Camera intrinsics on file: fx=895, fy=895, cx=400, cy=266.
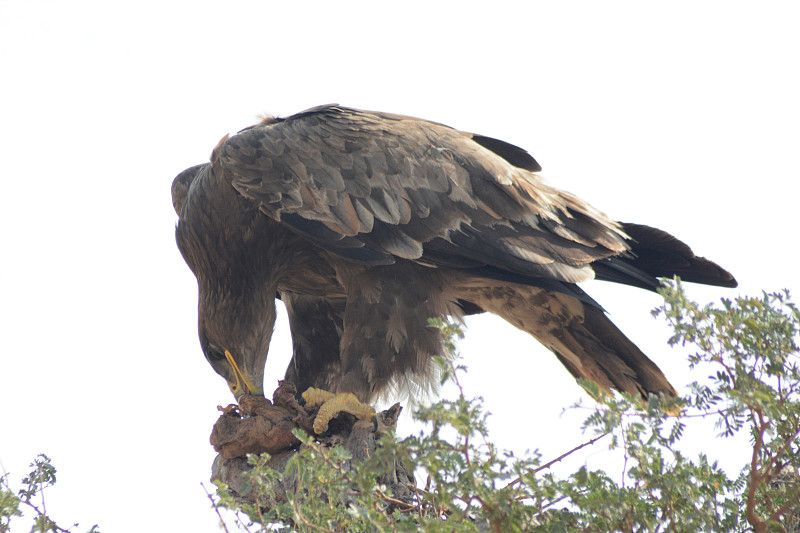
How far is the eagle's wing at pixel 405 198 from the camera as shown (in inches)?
183

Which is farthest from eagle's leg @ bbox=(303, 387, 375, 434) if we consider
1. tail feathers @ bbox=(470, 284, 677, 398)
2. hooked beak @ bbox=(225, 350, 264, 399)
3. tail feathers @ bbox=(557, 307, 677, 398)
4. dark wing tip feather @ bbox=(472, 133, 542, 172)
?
dark wing tip feather @ bbox=(472, 133, 542, 172)

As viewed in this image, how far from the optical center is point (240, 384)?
493 centimetres

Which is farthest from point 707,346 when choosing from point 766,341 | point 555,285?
point 555,285

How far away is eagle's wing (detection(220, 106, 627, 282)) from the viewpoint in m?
4.66

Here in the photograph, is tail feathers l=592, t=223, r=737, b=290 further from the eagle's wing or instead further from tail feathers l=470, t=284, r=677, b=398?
tail feathers l=470, t=284, r=677, b=398

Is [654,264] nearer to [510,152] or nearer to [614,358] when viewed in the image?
[614,358]

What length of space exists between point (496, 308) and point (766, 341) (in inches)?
100.0

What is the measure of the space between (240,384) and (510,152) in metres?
2.13

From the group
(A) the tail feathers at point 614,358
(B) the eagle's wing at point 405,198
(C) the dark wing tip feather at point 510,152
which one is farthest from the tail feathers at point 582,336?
(C) the dark wing tip feather at point 510,152

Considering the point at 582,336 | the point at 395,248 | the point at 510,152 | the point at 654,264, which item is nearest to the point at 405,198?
the point at 395,248

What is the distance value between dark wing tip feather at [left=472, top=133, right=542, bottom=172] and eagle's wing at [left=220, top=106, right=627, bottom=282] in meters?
0.29

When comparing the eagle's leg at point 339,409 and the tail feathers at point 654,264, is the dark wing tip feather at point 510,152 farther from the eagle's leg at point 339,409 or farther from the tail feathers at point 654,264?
the eagle's leg at point 339,409

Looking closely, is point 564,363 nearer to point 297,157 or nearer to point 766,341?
point 297,157

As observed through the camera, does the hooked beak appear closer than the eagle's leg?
No
